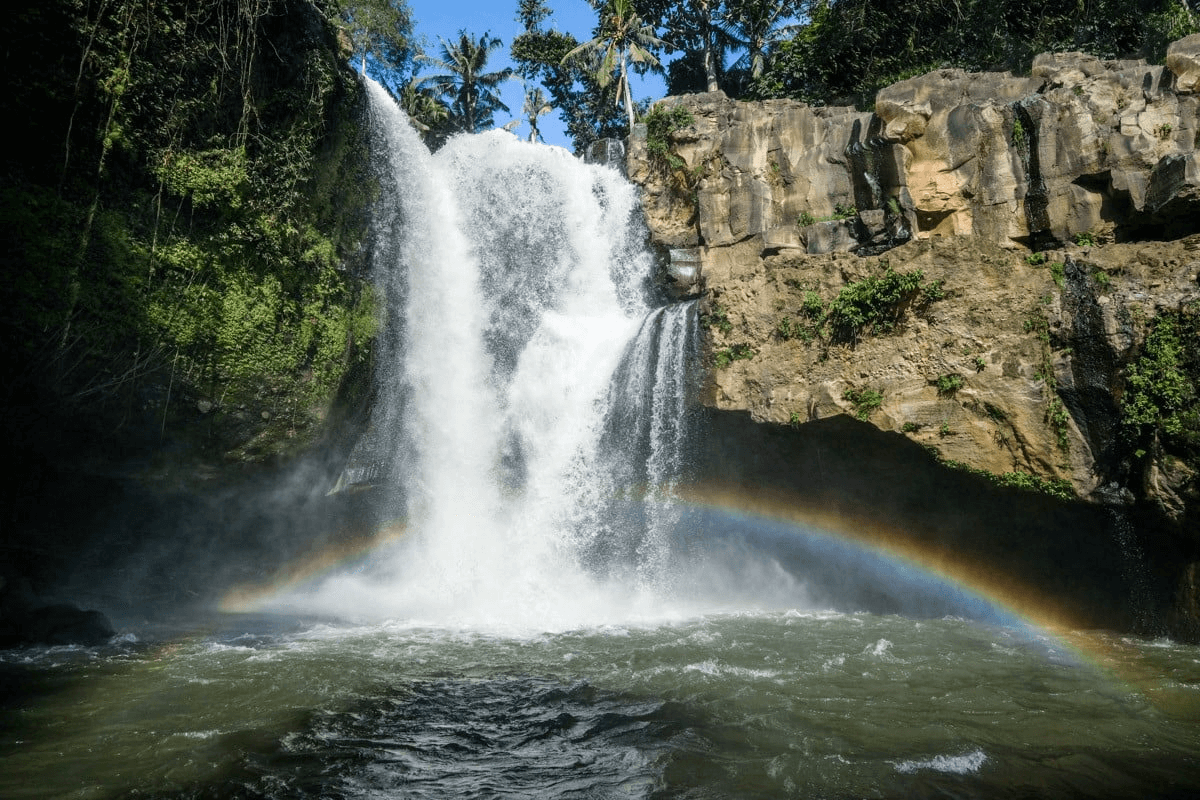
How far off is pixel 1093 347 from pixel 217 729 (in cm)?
1236

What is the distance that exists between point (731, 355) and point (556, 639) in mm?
6168

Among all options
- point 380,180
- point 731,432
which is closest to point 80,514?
point 380,180

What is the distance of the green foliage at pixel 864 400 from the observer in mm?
12602

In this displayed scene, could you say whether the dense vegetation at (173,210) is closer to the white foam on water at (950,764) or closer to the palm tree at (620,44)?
the white foam on water at (950,764)

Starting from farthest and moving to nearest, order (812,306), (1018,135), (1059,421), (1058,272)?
(1018,135) → (812,306) → (1058,272) → (1059,421)

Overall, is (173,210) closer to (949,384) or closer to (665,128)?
(949,384)

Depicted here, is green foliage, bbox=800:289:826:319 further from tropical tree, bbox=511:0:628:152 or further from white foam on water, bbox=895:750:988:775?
tropical tree, bbox=511:0:628:152

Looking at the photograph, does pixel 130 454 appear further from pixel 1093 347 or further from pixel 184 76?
pixel 1093 347

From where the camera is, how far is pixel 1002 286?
12117 mm

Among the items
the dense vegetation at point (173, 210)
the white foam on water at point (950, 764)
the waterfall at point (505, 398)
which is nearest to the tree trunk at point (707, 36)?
the waterfall at point (505, 398)

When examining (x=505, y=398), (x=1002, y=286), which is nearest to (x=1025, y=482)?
(x=1002, y=286)

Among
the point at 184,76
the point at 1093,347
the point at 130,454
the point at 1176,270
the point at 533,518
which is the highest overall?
the point at 184,76

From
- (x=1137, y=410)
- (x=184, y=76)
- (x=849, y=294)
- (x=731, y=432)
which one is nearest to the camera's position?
(x=1137, y=410)

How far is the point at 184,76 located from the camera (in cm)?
1234
